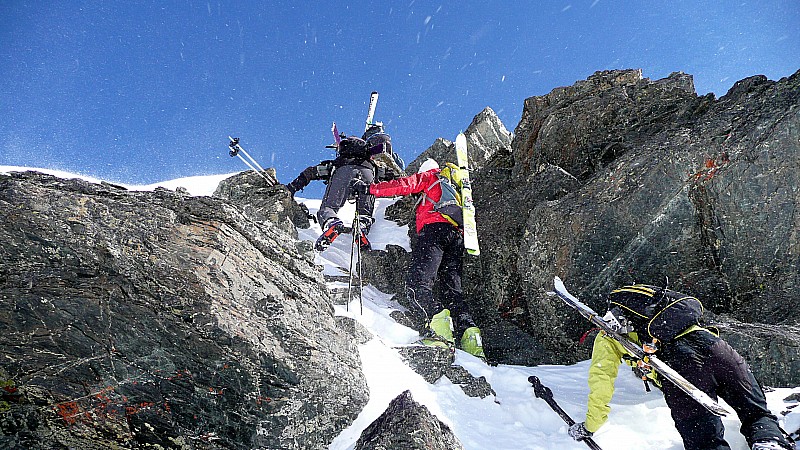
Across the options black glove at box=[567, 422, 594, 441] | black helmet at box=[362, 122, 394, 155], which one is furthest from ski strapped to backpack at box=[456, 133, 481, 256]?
black glove at box=[567, 422, 594, 441]

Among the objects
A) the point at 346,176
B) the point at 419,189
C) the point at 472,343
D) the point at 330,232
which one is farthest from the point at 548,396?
the point at 346,176

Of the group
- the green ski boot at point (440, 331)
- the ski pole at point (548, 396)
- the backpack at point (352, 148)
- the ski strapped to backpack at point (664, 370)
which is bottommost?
the ski pole at point (548, 396)

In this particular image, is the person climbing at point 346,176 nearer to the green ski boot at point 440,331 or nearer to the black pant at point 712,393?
the green ski boot at point 440,331

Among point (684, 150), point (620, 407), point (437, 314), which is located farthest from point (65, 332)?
point (684, 150)

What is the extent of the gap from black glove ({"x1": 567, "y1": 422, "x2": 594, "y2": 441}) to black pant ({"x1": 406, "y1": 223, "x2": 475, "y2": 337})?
3.78m

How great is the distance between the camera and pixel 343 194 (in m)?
12.1

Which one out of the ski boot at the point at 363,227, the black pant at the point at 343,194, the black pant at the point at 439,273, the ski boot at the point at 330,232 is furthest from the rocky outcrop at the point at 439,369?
the black pant at the point at 343,194

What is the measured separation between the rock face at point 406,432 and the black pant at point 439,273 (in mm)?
4249

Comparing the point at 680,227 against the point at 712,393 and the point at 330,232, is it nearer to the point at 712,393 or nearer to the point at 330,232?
Answer: the point at 712,393

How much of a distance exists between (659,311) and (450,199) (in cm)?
572

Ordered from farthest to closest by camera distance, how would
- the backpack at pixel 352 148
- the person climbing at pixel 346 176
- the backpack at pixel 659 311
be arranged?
the backpack at pixel 352 148
the person climbing at pixel 346 176
the backpack at pixel 659 311

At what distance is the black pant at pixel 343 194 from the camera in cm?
1172

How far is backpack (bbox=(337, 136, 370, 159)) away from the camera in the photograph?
41.9 feet

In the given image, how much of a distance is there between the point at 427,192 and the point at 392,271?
269 cm
